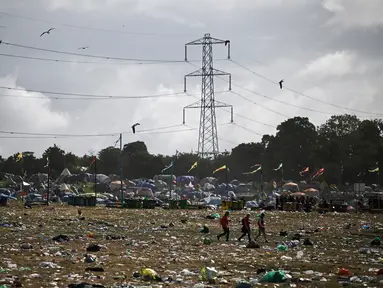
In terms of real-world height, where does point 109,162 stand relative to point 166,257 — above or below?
above

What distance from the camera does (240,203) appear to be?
177 feet

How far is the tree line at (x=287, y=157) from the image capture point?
94.4 m

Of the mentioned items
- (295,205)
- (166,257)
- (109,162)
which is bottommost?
(166,257)

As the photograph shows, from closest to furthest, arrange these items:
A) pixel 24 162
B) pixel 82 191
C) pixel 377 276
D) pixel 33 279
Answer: pixel 33 279 → pixel 377 276 → pixel 82 191 → pixel 24 162

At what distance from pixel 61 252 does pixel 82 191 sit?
2569 inches

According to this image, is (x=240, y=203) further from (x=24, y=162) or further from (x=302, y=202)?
(x=24, y=162)

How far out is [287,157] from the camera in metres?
105

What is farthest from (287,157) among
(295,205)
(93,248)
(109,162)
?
(93,248)

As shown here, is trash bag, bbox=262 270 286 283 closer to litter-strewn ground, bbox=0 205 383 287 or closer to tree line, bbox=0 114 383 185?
litter-strewn ground, bbox=0 205 383 287

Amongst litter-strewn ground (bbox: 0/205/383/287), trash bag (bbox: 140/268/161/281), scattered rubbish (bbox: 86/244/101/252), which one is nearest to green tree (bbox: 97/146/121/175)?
litter-strewn ground (bbox: 0/205/383/287)

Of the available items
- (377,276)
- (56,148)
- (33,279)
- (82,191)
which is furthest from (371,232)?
(56,148)

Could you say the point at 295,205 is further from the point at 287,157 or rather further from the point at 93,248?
the point at 287,157

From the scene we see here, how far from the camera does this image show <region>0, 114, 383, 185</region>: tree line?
94.4m

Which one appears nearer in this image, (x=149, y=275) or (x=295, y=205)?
(x=149, y=275)
